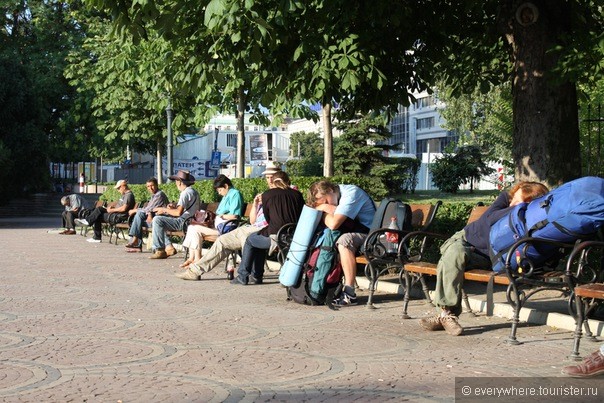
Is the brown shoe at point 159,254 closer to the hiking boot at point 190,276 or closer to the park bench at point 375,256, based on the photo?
the hiking boot at point 190,276

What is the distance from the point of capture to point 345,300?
1038 centimetres

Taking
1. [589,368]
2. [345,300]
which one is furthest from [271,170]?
[589,368]

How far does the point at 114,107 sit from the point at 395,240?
24588 mm

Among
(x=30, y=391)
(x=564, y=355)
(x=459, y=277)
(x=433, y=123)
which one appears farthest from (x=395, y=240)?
(x=433, y=123)

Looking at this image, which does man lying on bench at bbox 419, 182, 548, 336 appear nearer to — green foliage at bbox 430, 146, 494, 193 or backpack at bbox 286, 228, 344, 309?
backpack at bbox 286, 228, 344, 309

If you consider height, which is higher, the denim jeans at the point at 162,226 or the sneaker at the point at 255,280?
the denim jeans at the point at 162,226

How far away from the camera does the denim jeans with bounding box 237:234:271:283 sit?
41.8 ft

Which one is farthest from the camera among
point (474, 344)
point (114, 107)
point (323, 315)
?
point (114, 107)

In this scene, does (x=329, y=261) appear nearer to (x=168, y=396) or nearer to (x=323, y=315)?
(x=323, y=315)

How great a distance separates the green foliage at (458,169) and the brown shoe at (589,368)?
52.6 meters

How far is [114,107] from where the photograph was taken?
33.4 m

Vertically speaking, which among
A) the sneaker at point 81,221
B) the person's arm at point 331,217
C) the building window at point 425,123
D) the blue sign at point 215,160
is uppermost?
the building window at point 425,123

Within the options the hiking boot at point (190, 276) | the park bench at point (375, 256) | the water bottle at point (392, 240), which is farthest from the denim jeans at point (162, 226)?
the water bottle at point (392, 240)

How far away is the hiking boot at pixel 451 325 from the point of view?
8.09m
